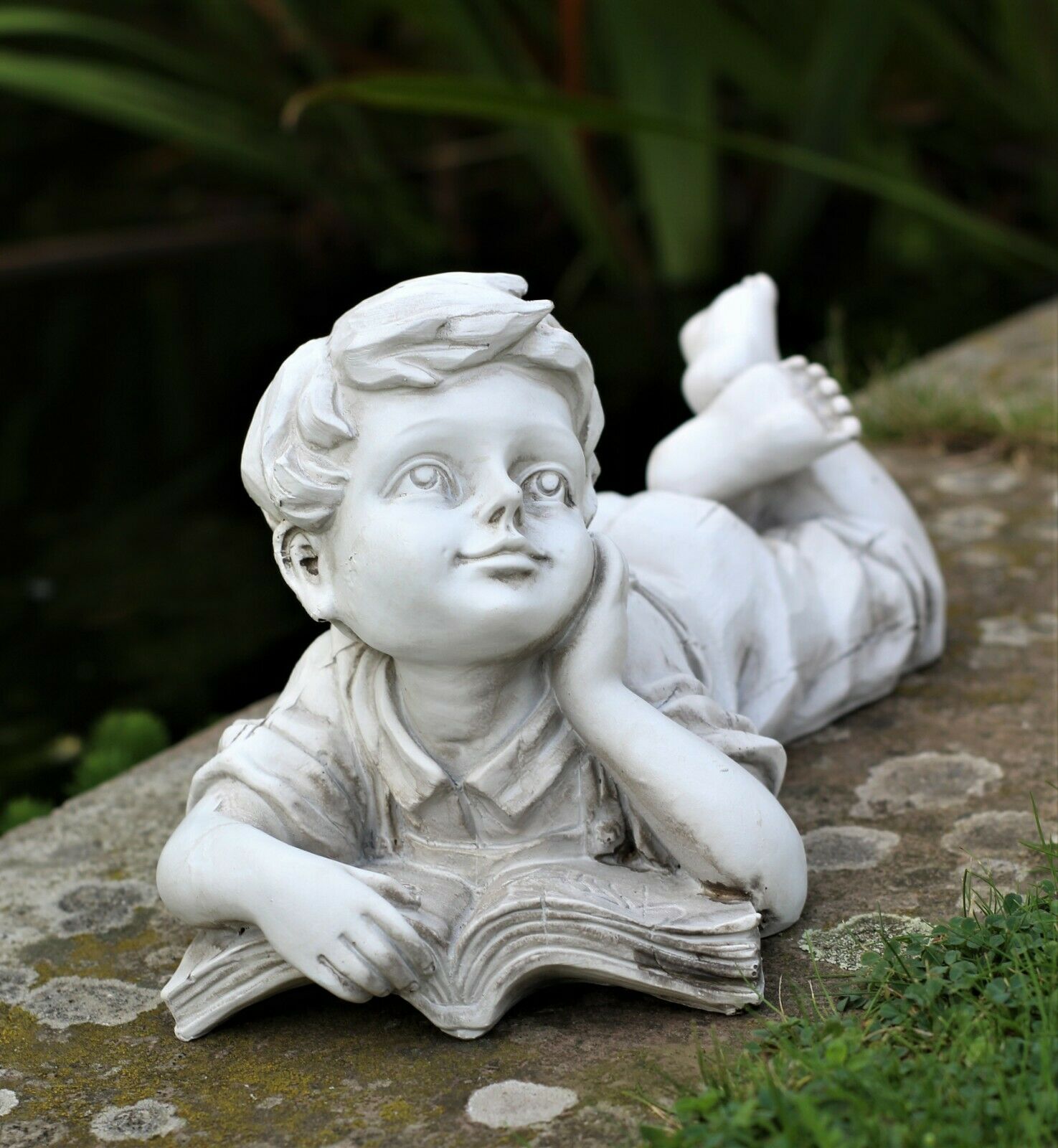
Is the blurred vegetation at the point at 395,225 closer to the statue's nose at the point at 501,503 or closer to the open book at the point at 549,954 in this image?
the open book at the point at 549,954

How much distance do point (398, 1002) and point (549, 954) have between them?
0.84ft

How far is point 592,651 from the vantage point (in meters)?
2.09

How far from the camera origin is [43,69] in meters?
6.72

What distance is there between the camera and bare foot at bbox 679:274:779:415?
3080 millimetres

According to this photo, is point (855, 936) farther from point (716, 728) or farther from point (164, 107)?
point (164, 107)

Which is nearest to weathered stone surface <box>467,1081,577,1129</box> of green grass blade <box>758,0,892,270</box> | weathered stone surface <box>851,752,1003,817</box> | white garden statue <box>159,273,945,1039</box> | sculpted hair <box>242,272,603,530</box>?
white garden statue <box>159,273,945,1039</box>

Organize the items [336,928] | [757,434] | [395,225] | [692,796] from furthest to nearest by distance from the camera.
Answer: [395,225]
[757,434]
[692,796]
[336,928]

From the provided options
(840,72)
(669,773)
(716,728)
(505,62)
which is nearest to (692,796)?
(669,773)

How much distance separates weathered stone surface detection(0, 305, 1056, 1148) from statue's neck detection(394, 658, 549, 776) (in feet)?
1.13

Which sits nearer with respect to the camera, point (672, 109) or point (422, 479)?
point (422, 479)

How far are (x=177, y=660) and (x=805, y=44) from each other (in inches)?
161

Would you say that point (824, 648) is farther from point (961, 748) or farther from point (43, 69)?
point (43, 69)

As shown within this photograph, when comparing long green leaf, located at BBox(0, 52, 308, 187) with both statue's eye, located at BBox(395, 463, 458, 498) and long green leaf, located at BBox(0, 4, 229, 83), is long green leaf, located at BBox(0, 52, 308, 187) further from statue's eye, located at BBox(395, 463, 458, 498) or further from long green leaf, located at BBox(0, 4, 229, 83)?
statue's eye, located at BBox(395, 463, 458, 498)

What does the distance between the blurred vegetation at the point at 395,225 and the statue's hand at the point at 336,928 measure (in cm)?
208
